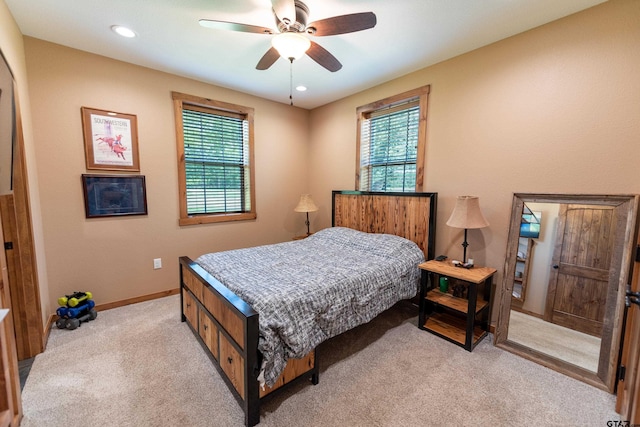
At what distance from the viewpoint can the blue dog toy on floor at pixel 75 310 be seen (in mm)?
2459

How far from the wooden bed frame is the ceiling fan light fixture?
68.9 inches

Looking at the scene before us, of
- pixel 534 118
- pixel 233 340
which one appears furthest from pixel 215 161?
pixel 534 118

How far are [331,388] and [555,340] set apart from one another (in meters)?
1.86

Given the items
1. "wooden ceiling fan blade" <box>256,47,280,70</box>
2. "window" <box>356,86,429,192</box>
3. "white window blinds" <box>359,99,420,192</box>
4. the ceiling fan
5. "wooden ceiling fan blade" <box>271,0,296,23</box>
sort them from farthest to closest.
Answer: "white window blinds" <box>359,99,420,192</box>, "window" <box>356,86,429,192</box>, "wooden ceiling fan blade" <box>256,47,280,70</box>, the ceiling fan, "wooden ceiling fan blade" <box>271,0,296,23</box>

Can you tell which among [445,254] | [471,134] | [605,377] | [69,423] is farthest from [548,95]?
[69,423]

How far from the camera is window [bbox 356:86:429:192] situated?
2.97 metres

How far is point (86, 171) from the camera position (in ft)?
8.73

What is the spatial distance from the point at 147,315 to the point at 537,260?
3.77 meters

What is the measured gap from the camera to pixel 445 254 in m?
2.84

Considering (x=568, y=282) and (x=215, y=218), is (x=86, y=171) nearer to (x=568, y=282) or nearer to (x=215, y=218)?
(x=215, y=218)

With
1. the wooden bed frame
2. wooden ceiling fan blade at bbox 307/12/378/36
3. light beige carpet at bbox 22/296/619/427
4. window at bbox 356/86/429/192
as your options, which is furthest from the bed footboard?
window at bbox 356/86/429/192

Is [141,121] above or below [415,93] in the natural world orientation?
below

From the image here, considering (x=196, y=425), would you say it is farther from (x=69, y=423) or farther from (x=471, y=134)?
(x=471, y=134)

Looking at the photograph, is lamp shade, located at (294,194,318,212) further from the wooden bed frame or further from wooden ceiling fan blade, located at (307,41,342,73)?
wooden ceiling fan blade, located at (307,41,342,73)
